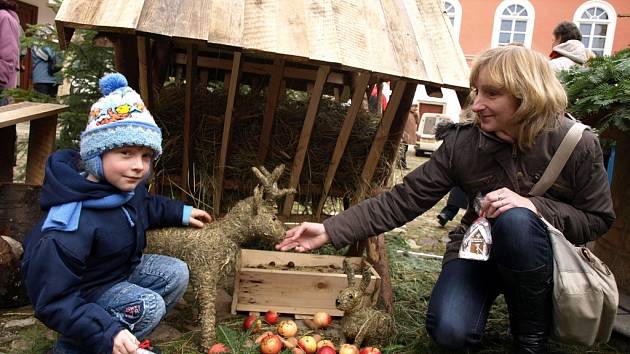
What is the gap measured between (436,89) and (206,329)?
1545mm

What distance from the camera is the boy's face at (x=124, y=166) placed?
6.70 feet

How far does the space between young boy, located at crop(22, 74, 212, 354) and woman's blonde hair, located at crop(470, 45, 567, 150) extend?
1.45 m

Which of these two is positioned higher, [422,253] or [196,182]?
[196,182]

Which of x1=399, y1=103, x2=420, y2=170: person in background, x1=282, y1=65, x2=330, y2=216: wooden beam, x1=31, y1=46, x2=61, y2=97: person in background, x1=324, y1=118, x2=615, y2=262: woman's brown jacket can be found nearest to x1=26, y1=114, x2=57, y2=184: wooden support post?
x1=282, y1=65, x2=330, y2=216: wooden beam

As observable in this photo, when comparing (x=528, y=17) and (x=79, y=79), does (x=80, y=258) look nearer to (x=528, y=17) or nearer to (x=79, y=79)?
(x=79, y=79)

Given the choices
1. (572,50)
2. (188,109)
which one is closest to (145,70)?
(188,109)

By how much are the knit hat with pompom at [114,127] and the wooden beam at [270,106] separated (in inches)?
29.7

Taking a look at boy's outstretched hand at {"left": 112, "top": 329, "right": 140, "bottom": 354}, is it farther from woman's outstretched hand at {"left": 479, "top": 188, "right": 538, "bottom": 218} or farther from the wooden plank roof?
woman's outstretched hand at {"left": 479, "top": 188, "right": 538, "bottom": 218}

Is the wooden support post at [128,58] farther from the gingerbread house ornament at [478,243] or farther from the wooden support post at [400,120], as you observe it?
the gingerbread house ornament at [478,243]

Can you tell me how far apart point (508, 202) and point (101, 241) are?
5.33ft

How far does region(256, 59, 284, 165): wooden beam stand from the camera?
2642 millimetres

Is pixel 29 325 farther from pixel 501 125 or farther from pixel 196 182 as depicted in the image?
pixel 501 125

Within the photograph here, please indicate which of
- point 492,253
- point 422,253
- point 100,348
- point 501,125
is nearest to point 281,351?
point 100,348

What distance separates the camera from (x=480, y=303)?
2449mm
